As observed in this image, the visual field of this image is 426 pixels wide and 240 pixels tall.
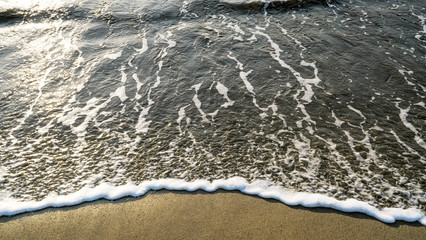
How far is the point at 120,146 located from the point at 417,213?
3811mm

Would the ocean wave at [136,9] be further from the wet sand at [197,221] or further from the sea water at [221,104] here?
the wet sand at [197,221]

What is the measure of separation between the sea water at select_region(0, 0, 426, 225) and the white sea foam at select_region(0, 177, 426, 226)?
0.05ft

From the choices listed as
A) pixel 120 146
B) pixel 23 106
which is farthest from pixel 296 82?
pixel 23 106

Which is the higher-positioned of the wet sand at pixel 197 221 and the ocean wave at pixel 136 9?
the ocean wave at pixel 136 9

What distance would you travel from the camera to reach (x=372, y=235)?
318 centimetres

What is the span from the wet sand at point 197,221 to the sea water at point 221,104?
0.14m

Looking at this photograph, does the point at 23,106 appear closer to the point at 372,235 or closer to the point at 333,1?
the point at 372,235

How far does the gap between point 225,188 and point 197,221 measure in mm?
575

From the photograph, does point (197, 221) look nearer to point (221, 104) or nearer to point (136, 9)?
point (221, 104)

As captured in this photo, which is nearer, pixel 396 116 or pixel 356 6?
pixel 396 116

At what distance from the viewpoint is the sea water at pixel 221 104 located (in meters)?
3.86

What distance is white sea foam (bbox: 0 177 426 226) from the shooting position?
3404 millimetres

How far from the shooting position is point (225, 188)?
12.4 feet

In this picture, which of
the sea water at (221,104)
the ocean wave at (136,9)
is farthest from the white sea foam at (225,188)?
the ocean wave at (136,9)
